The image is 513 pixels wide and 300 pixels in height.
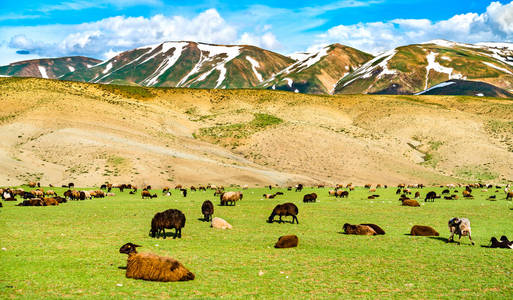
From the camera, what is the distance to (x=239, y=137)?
306 feet

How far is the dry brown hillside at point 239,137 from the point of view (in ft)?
213

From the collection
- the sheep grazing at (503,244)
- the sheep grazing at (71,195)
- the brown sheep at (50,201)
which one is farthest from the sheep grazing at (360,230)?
the sheep grazing at (71,195)

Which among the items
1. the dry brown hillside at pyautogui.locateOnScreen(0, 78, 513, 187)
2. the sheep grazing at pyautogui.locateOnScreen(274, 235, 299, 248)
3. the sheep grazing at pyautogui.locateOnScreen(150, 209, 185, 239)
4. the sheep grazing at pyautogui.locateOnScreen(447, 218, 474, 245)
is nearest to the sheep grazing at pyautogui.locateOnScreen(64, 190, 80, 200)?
the dry brown hillside at pyautogui.locateOnScreen(0, 78, 513, 187)

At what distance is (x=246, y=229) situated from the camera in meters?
22.4

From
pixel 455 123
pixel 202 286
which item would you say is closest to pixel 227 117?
pixel 455 123

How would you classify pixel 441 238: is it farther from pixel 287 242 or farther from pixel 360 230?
pixel 287 242

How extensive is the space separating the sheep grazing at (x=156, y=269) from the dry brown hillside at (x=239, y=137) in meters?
47.4

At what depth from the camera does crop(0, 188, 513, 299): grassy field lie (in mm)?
11391

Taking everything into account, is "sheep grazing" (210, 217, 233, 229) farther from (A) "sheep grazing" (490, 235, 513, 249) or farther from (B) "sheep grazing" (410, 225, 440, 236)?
(A) "sheep grazing" (490, 235, 513, 249)

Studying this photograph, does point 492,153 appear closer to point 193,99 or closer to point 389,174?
point 389,174

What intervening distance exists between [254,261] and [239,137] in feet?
259

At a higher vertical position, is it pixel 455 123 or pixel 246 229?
pixel 455 123

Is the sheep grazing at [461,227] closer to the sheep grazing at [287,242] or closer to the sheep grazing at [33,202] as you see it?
the sheep grazing at [287,242]

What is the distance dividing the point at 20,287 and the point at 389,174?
2769 inches
